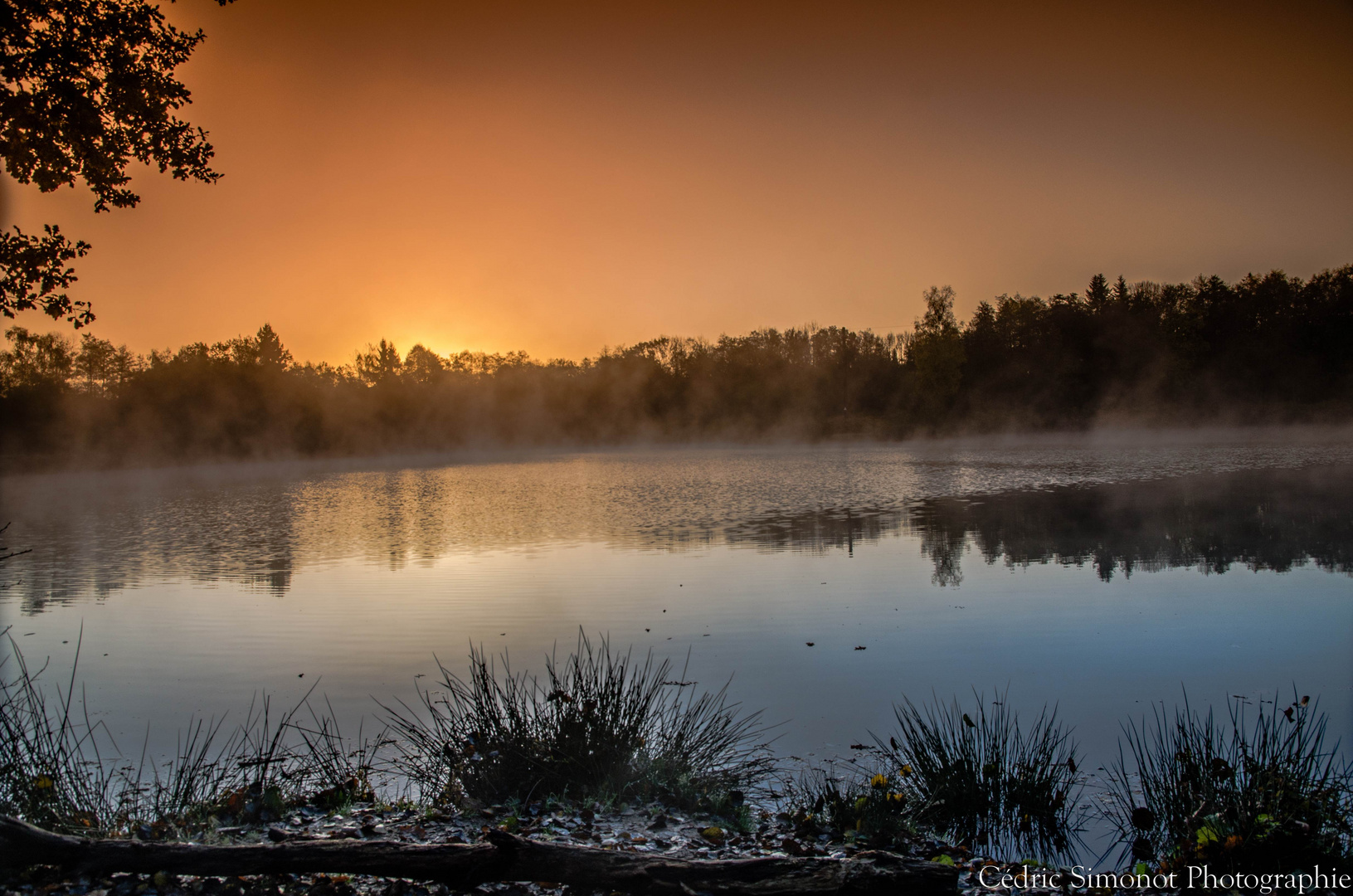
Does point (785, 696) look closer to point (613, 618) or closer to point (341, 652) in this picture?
point (613, 618)

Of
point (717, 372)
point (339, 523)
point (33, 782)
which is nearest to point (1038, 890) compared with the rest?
point (33, 782)

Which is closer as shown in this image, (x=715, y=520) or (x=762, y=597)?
(x=762, y=597)

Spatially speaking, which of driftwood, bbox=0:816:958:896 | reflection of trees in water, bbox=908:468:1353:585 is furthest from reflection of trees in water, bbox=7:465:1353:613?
driftwood, bbox=0:816:958:896

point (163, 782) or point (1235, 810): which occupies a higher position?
point (1235, 810)

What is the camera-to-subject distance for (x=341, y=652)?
660 centimetres

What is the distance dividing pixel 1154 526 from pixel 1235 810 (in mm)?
11536

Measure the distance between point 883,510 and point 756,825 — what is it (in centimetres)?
1362

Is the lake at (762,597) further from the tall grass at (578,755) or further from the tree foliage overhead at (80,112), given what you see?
the tree foliage overhead at (80,112)

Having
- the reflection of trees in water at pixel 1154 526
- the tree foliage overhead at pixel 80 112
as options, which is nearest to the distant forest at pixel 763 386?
the tree foliage overhead at pixel 80 112

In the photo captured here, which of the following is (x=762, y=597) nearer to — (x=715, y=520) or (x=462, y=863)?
(x=462, y=863)

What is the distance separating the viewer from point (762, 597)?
8.38 m

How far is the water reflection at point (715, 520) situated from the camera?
416 inches

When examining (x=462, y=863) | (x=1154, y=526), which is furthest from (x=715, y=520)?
(x=462, y=863)

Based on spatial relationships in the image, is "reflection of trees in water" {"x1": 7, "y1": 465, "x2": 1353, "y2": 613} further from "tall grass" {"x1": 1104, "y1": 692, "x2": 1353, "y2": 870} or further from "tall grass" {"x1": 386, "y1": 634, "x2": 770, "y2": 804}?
"tall grass" {"x1": 386, "y1": 634, "x2": 770, "y2": 804}
